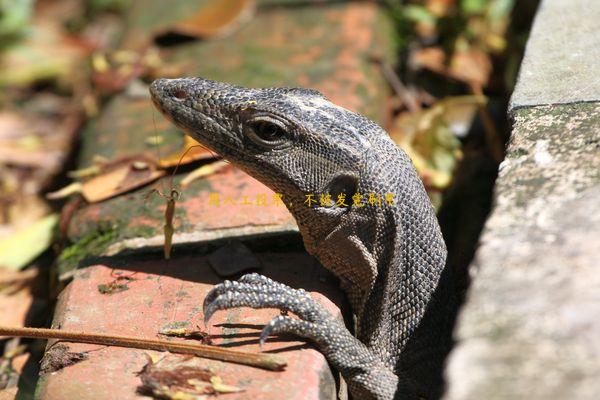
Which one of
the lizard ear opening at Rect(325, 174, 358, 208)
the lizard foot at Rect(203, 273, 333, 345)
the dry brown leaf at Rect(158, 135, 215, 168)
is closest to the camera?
the lizard foot at Rect(203, 273, 333, 345)

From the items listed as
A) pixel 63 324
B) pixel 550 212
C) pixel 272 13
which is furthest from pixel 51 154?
pixel 550 212

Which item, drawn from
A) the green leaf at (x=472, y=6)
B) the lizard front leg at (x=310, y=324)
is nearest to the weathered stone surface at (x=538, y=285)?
the lizard front leg at (x=310, y=324)

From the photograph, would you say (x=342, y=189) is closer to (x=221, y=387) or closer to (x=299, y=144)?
(x=299, y=144)

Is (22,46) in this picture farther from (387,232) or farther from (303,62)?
(387,232)

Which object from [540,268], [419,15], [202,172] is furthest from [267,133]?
[419,15]

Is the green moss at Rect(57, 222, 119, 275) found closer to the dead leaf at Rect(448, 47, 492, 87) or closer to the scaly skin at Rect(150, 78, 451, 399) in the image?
the scaly skin at Rect(150, 78, 451, 399)

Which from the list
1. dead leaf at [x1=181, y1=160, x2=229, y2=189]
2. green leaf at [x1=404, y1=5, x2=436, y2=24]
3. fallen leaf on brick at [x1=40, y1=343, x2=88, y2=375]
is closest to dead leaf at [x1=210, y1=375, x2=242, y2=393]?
fallen leaf on brick at [x1=40, y1=343, x2=88, y2=375]

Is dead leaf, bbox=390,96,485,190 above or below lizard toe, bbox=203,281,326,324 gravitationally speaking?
above
